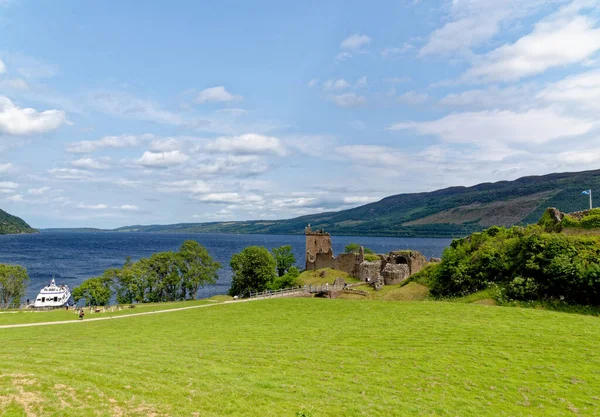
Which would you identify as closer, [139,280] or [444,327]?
[444,327]

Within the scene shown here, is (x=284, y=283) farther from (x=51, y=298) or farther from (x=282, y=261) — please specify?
(x=51, y=298)

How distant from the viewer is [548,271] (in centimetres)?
2711

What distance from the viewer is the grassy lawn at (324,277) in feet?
185

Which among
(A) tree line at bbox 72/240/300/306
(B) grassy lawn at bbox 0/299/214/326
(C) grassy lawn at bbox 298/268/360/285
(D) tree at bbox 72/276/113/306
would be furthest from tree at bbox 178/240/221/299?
(B) grassy lawn at bbox 0/299/214/326

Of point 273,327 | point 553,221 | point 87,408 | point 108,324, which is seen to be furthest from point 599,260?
point 108,324

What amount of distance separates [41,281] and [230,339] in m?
80.8

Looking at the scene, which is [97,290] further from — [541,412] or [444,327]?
[541,412]

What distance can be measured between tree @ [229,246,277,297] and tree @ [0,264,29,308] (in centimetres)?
3050

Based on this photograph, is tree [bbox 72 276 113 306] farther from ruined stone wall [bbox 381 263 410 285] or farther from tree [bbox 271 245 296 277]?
ruined stone wall [bbox 381 263 410 285]

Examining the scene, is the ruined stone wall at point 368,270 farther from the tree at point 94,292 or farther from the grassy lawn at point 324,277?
the tree at point 94,292

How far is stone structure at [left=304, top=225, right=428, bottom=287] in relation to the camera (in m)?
48.6

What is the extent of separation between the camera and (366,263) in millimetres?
57000

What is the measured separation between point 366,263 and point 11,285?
170 ft

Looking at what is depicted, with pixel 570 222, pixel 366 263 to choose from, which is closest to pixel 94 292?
pixel 366 263
